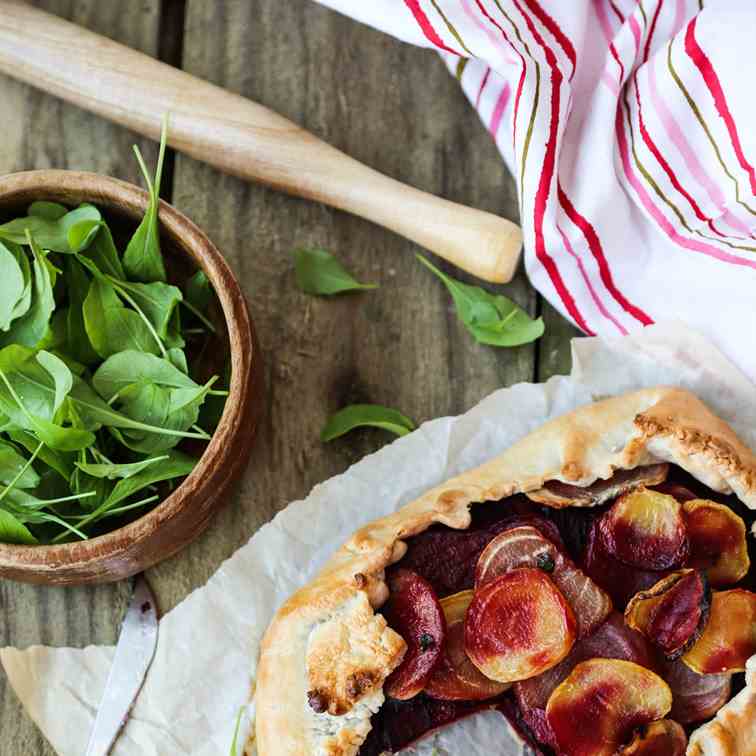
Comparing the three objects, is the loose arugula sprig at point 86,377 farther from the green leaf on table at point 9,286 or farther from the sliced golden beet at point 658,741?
the sliced golden beet at point 658,741

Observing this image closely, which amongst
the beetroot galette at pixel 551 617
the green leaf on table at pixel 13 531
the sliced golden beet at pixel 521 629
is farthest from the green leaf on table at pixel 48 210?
the sliced golden beet at pixel 521 629

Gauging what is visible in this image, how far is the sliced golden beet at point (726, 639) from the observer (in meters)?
1.84

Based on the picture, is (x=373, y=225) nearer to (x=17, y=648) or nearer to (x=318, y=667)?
(x=318, y=667)

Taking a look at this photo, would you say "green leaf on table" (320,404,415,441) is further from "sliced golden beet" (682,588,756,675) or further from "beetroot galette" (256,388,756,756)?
"sliced golden beet" (682,588,756,675)

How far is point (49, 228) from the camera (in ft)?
6.63

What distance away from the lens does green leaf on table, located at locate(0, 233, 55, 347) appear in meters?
1.95

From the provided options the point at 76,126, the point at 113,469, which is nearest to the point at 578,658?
the point at 113,469

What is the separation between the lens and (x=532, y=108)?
204cm

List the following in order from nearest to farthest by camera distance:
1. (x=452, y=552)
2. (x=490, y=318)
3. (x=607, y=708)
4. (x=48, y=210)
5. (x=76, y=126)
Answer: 1. (x=607, y=708)
2. (x=452, y=552)
3. (x=48, y=210)
4. (x=490, y=318)
5. (x=76, y=126)

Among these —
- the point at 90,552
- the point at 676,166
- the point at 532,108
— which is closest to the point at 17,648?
the point at 90,552

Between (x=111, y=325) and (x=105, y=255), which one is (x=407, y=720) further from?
(x=105, y=255)

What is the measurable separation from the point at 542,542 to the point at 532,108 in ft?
2.48

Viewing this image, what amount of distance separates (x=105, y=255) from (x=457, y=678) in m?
0.94

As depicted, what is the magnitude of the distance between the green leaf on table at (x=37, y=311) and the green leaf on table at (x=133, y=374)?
0.40ft
